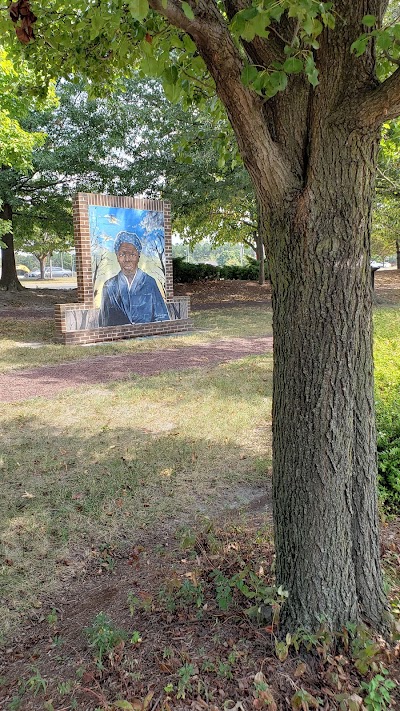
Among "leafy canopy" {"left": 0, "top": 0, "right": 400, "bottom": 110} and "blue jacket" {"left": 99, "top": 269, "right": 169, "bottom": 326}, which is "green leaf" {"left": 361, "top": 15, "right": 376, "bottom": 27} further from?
"blue jacket" {"left": 99, "top": 269, "right": 169, "bottom": 326}

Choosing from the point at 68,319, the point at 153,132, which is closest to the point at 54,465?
the point at 68,319

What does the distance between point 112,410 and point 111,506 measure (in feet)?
7.57

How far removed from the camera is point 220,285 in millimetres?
23109

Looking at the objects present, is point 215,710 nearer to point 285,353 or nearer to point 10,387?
point 285,353

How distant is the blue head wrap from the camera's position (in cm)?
1105

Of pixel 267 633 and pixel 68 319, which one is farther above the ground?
pixel 68 319

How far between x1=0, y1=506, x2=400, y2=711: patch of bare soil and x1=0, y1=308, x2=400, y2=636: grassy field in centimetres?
28

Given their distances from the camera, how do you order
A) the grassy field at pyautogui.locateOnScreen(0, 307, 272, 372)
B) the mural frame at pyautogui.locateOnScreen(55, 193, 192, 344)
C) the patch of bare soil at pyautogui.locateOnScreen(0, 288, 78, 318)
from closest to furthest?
the grassy field at pyautogui.locateOnScreen(0, 307, 272, 372), the mural frame at pyautogui.locateOnScreen(55, 193, 192, 344), the patch of bare soil at pyautogui.locateOnScreen(0, 288, 78, 318)

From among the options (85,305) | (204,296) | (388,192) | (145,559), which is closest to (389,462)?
(145,559)

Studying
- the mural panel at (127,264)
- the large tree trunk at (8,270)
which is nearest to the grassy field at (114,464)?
the mural panel at (127,264)

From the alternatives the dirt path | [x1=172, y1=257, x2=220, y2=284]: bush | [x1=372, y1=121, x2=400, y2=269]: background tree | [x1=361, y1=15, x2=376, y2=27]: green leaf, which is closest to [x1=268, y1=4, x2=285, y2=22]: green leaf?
[x1=361, y1=15, x2=376, y2=27]: green leaf

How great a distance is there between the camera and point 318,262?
A: 74.0 inches

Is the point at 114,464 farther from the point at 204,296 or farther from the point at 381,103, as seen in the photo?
the point at 204,296

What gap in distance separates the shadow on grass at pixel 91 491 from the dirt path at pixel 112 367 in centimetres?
171
